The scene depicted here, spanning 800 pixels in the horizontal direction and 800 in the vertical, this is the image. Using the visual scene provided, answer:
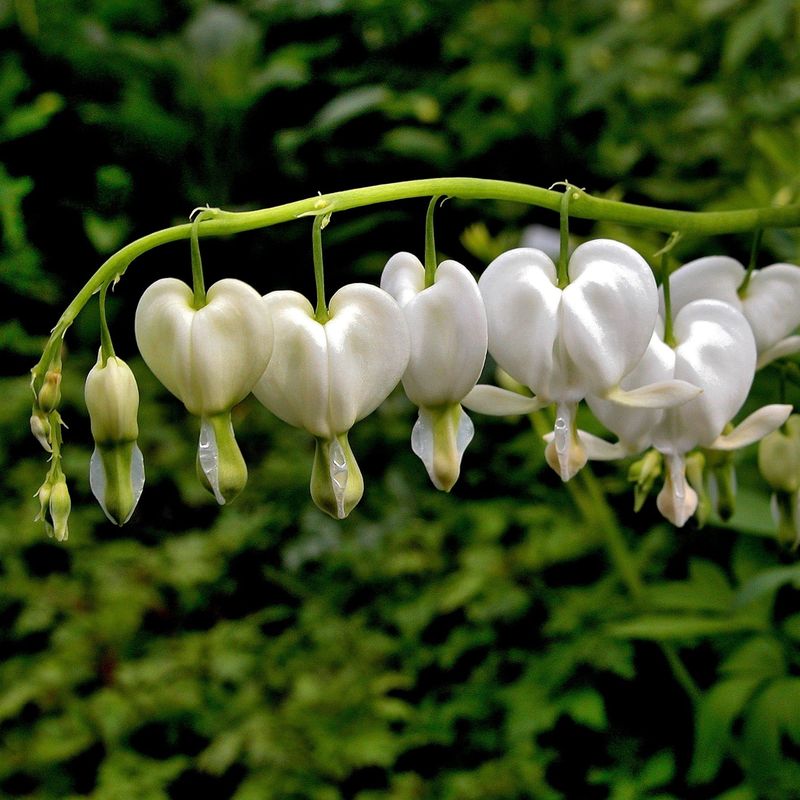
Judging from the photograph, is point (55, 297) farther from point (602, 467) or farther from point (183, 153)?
point (602, 467)

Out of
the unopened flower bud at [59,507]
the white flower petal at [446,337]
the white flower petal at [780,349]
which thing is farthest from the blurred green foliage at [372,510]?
the unopened flower bud at [59,507]

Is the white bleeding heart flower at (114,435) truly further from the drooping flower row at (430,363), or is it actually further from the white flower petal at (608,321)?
the white flower petal at (608,321)

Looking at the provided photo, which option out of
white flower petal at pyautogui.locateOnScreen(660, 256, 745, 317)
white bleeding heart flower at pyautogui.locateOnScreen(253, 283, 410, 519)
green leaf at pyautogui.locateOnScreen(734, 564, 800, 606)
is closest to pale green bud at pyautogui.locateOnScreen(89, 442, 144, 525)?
white bleeding heart flower at pyautogui.locateOnScreen(253, 283, 410, 519)

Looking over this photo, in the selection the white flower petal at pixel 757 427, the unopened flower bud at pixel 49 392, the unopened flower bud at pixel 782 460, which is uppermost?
the unopened flower bud at pixel 49 392

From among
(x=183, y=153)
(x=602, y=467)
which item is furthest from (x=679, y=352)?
(x=183, y=153)

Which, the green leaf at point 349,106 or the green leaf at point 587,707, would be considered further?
the green leaf at point 349,106

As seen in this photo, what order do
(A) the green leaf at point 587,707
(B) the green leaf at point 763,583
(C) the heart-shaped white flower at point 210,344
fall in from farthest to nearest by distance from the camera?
(A) the green leaf at point 587,707 < (B) the green leaf at point 763,583 < (C) the heart-shaped white flower at point 210,344
